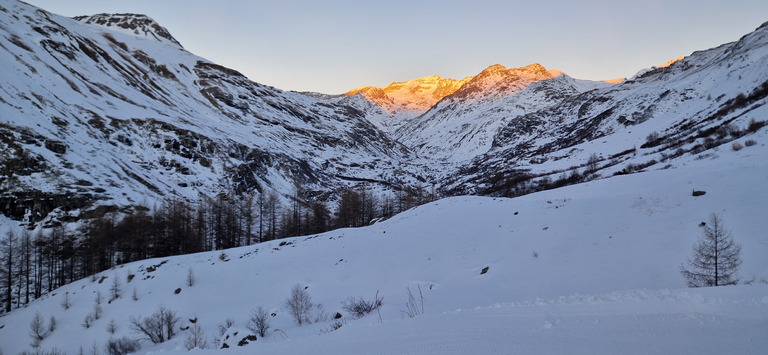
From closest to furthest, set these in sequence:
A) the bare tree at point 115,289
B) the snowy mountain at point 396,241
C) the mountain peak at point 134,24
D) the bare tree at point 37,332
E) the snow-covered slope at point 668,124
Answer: the snowy mountain at point 396,241, the bare tree at point 37,332, the bare tree at point 115,289, the snow-covered slope at point 668,124, the mountain peak at point 134,24

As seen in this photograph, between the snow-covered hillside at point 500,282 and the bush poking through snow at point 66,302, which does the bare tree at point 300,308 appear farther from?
the bush poking through snow at point 66,302

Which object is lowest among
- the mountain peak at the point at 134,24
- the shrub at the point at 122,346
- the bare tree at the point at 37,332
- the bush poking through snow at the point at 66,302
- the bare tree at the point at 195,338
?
the bare tree at the point at 37,332

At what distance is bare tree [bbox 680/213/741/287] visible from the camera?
35.3 feet

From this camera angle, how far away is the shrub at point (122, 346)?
18.8m

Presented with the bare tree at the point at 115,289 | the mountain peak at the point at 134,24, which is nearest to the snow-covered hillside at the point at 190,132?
the bare tree at the point at 115,289

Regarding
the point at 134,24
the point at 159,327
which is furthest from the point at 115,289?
the point at 134,24

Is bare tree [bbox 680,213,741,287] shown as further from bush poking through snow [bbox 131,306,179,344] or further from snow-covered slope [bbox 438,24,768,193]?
bush poking through snow [bbox 131,306,179,344]

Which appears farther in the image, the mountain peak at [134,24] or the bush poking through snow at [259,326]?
the mountain peak at [134,24]

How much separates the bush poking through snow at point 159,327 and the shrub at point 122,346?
0.76 meters

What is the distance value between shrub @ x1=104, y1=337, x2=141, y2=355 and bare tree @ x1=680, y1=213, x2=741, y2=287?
28570 mm

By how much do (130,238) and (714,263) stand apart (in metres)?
53.1

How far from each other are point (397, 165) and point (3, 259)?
12062 cm

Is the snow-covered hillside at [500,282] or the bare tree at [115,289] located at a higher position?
the snow-covered hillside at [500,282]

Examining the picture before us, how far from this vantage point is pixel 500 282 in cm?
1515
